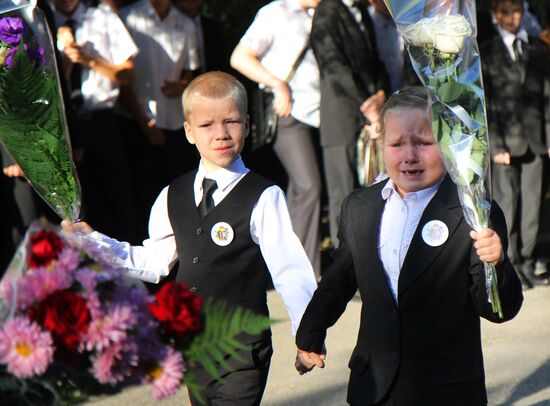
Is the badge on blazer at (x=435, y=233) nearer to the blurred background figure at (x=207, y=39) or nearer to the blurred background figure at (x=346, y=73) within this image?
the blurred background figure at (x=346, y=73)

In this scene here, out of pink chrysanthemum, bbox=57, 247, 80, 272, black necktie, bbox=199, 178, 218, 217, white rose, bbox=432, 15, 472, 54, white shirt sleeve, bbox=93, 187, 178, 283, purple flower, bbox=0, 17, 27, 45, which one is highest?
purple flower, bbox=0, 17, 27, 45

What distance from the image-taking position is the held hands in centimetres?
738

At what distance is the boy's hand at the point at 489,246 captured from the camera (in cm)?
350

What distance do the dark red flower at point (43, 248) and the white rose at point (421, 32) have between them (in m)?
1.60

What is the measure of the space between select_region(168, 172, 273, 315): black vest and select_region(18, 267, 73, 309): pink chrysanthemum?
5.93 feet

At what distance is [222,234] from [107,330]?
1889 millimetres

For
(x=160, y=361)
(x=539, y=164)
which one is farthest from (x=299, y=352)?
(x=539, y=164)

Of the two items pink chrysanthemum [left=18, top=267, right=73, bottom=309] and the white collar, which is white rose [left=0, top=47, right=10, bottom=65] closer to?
Result: the white collar

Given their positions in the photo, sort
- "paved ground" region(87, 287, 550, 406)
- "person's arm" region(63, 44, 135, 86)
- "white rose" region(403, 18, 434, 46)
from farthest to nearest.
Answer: "person's arm" region(63, 44, 135, 86) < "paved ground" region(87, 287, 550, 406) < "white rose" region(403, 18, 434, 46)

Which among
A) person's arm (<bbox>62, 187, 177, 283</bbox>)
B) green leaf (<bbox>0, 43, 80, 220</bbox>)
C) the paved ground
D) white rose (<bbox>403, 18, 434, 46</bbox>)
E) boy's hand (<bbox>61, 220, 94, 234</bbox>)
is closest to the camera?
green leaf (<bbox>0, 43, 80, 220</bbox>)

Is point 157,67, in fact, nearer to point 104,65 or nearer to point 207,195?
point 104,65

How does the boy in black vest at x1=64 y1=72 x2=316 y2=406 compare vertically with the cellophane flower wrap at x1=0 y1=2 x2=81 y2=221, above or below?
below

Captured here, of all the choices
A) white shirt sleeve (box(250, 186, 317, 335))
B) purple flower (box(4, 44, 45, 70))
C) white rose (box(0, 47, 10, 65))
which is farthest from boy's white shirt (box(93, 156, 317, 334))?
white rose (box(0, 47, 10, 65))

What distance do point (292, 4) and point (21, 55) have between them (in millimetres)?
4390
